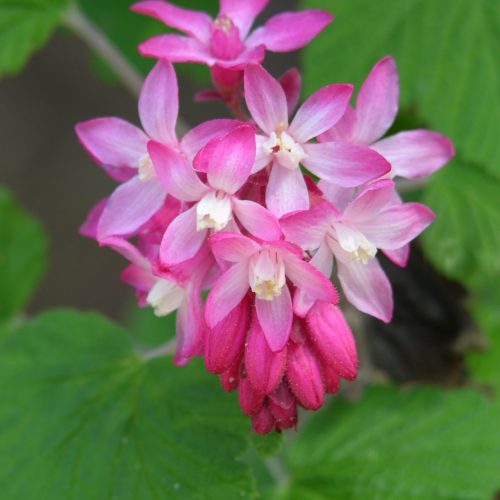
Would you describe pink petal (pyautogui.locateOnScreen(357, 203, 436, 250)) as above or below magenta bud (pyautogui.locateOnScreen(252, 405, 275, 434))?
above

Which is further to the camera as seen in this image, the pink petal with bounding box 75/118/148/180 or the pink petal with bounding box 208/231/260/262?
the pink petal with bounding box 75/118/148/180

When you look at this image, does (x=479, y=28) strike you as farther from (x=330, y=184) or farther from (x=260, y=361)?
(x=260, y=361)

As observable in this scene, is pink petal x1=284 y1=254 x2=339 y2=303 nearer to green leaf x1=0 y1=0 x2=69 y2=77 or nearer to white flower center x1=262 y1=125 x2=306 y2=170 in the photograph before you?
white flower center x1=262 y1=125 x2=306 y2=170

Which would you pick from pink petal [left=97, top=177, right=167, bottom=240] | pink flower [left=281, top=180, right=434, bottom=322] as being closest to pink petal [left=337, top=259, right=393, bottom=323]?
pink flower [left=281, top=180, right=434, bottom=322]

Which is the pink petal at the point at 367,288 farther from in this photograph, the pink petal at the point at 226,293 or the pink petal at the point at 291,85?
the pink petal at the point at 291,85

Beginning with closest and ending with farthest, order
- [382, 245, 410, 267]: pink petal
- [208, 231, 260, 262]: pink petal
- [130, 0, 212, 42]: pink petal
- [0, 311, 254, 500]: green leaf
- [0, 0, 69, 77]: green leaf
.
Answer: [208, 231, 260, 262]: pink petal → [382, 245, 410, 267]: pink petal → [130, 0, 212, 42]: pink petal → [0, 311, 254, 500]: green leaf → [0, 0, 69, 77]: green leaf

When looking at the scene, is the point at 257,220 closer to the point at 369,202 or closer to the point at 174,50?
the point at 369,202

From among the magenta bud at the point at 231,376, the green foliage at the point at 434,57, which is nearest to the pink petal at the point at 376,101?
the magenta bud at the point at 231,376
